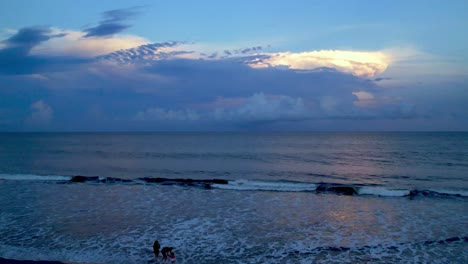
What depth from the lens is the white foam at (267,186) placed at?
2764 cm

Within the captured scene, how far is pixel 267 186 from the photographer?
29203 millimetres

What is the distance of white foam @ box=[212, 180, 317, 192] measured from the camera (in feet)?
90.7

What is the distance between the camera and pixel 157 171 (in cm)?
3931

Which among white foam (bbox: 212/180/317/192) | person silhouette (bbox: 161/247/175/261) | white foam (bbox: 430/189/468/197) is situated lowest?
white foam (bbox: 430/189/468/197)

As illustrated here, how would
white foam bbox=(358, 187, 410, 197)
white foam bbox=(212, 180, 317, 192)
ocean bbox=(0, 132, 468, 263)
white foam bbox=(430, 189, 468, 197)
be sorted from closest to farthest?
ocean bbox=(0, 132, 468, 263) → white foam bbox=(430, 189, 468, 197) → white foam bbox=(358, 187, 410, 197) → white foam bbox=(212, 180, 317, 192)

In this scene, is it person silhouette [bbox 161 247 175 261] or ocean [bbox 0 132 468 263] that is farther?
ocean [bbox 0 132 468 263]

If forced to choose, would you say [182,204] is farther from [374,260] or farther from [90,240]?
[374,260]

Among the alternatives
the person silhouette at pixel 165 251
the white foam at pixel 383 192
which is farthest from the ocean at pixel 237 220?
the person silhouette at pixel 165 251

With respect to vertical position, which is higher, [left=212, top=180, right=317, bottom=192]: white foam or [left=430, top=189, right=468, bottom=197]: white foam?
[left=212, top=180, right=317, bottom=192]: white foam

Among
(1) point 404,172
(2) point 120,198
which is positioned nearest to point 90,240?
(2) point 120,198

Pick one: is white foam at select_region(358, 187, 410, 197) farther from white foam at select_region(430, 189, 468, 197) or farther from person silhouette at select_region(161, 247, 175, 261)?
person silhouette at select_region(161, 247, 175, 261)

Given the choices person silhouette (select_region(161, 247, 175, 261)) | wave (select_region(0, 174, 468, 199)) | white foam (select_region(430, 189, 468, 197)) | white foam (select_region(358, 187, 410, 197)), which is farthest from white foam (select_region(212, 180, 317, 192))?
person silhouette (select_region(161, 247, 175, 261))

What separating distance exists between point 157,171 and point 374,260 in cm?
2984

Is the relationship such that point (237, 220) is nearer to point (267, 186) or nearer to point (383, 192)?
point (267, 186)
